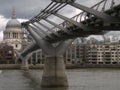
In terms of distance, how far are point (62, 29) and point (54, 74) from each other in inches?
465

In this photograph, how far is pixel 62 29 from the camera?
47.1 metres

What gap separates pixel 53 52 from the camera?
60.3m

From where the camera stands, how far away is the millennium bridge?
3222 cm

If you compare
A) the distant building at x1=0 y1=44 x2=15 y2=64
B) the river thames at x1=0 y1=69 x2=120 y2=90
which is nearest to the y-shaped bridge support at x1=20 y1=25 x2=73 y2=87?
the river thames at x1=0 y1=69 x2=120 y2=90

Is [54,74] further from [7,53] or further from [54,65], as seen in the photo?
[7,53]

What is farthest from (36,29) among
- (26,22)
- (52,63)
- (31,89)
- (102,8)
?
(102,8)

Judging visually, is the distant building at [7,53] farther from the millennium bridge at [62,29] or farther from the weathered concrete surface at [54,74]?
the weathered concrete surface at [54,74]

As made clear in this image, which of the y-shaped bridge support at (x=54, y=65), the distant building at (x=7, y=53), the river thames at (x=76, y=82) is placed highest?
the distant building at (x=7, y=53)

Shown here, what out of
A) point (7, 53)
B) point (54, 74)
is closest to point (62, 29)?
point (54, 74)

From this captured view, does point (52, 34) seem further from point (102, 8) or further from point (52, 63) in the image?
point (102, 8)

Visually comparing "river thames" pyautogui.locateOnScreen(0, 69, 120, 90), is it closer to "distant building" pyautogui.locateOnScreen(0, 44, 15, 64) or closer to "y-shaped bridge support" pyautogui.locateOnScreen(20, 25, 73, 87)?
"y-shaped bridge support" pyautogui.locateOnScreen(20, 25, 73, 87)

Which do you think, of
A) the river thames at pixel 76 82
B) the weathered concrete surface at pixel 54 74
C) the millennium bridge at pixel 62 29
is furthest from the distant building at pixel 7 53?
the weathered concrete surface at pixel 54 74

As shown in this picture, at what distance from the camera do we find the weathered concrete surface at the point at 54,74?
56.6 m

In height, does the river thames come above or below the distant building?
below
